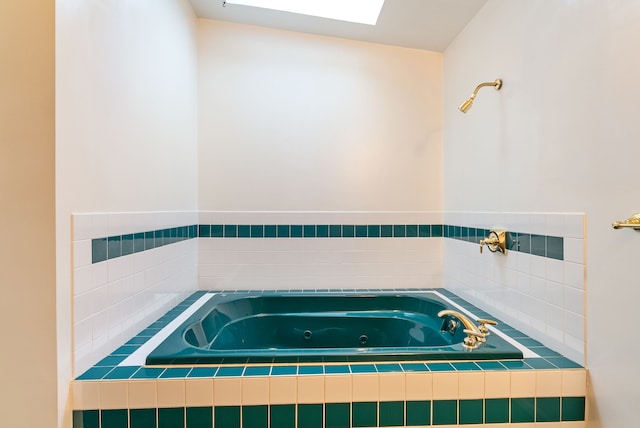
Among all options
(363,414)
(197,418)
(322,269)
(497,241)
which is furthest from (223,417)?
(497,241)

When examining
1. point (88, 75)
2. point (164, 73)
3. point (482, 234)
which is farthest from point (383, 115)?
point (88, 75)

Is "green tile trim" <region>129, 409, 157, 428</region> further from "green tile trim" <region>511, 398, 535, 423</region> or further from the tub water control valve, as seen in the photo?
the tub water control valve

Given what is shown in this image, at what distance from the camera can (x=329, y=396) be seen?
106cm

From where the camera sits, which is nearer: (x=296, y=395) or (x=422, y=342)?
(x=296, y=395)

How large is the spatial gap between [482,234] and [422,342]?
2.18 feet

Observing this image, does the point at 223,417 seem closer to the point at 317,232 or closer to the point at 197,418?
the point at 197,418

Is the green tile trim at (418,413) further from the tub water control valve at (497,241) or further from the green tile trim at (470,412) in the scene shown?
the tub water control valve at (497,241)

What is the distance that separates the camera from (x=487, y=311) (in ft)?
5.60

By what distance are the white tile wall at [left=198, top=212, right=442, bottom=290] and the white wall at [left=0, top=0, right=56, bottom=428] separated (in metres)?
1.21

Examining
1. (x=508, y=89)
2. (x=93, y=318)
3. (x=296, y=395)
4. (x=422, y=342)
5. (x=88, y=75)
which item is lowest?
(x=422, y=342)

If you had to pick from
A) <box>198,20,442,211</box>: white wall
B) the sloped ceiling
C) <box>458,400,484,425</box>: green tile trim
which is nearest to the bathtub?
<box>458,400,484,425</box>: green tile trim

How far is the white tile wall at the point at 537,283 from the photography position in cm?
115

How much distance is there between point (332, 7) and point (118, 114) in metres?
1.39

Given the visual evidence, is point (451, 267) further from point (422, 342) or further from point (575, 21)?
point (575, 21)
